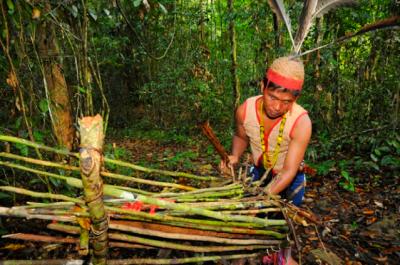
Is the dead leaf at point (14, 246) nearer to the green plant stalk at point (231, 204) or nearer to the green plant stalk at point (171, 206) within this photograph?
the green plant stalk at point (171, 206)

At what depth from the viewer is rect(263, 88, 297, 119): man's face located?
1.97 meters

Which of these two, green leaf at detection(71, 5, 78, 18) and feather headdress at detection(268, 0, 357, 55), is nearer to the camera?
green leaf at detection(71, 5, 78, 18)

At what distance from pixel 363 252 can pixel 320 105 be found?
9.99 feet

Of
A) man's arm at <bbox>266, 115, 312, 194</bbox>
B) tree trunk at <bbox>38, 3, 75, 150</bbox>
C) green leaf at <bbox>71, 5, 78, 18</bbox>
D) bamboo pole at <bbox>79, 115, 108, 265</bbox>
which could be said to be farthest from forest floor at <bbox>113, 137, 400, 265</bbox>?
green leaf at <bbox>71, 5, 78, 18</bbox>

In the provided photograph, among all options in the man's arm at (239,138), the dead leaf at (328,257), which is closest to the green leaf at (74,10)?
the man's arm at (239,138)

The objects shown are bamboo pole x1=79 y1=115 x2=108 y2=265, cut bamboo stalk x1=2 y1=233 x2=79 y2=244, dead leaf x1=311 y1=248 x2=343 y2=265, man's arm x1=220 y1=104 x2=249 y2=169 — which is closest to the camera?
bamboo pole x1=79 y1=115 x2=108 y2=265

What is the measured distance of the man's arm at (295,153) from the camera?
2.00 m

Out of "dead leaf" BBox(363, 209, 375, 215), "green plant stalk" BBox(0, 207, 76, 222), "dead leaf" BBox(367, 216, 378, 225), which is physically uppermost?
"green plant stalk" BBox(0, 207, 76, 222)

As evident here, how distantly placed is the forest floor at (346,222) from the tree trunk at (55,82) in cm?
112

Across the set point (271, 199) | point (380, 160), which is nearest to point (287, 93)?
point (271, 199)

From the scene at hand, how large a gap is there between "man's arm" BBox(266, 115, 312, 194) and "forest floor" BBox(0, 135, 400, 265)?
1.59 ft

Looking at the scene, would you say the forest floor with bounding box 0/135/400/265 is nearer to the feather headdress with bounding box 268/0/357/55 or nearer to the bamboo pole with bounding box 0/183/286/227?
the bamboo pole with bounding box 0/183/286/227

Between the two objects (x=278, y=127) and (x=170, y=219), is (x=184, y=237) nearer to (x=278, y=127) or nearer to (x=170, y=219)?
(x=170, y=219)

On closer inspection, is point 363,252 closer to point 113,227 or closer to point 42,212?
point 113,227
